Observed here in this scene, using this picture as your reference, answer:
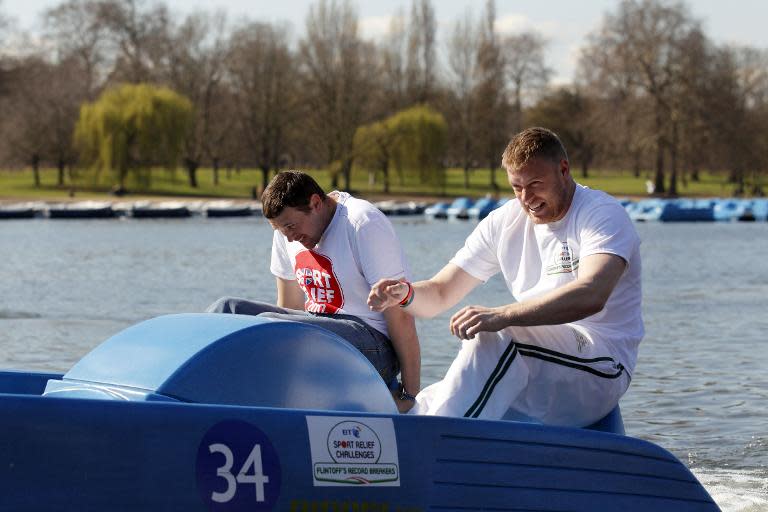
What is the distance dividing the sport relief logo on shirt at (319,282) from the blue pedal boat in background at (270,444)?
4.18 ft

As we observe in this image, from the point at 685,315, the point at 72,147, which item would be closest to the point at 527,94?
the point at 72,147

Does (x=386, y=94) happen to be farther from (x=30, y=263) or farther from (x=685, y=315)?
(x=685, y=315)

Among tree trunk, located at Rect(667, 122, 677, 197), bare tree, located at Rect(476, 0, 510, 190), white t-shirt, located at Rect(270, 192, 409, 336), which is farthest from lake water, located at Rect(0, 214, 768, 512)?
bare tree, located at Rect(476, 0, 510, 190)

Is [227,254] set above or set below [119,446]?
below

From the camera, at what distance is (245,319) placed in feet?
15.2

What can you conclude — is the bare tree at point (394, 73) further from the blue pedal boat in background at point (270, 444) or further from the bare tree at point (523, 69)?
the blue pedal boat in background at point (270, 444)

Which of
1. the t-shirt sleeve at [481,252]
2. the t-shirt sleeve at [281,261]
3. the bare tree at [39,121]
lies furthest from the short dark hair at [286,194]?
the bare tree at [39,121]

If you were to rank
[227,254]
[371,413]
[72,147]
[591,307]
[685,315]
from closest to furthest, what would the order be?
[371,413] → [591,307] → [685,315] → [227,254] → [72,147]

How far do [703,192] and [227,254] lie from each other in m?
49.7

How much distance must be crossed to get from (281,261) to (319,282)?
1.28ft

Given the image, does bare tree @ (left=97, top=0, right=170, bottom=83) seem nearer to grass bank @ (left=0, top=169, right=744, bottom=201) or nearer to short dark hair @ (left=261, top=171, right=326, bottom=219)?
grass bank @ (left=0, top=169, right=744, bottom=201)

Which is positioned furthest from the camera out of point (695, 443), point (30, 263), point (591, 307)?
point (30, 263)

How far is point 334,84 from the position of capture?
75.9 m

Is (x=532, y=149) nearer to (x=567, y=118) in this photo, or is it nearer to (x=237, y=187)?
(x=237, y=187)
